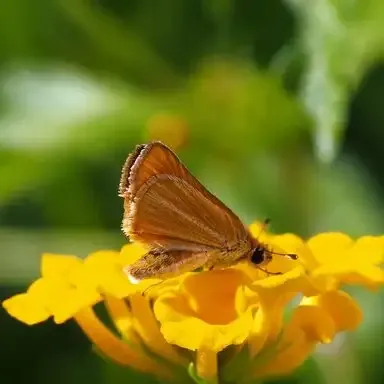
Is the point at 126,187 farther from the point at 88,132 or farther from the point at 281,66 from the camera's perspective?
the point at 88,132

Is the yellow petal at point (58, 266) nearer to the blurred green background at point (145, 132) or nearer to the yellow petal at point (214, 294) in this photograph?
the yellow petal at point (214, 294)

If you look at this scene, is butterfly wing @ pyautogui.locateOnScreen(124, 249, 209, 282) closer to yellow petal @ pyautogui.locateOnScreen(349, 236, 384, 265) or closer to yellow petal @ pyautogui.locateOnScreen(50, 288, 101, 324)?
yellow petal @ pyautogui.locateOnScreen(50, 288, 101, 324)

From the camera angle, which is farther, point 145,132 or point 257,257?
point 145,132

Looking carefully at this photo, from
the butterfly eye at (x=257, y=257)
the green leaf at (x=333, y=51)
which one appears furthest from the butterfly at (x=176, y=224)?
the green leaf at (x=333, y=51)

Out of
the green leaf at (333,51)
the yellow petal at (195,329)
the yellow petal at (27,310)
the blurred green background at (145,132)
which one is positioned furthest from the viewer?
the blurred green background at (145,132)

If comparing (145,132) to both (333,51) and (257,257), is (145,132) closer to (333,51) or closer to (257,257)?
(333,51)

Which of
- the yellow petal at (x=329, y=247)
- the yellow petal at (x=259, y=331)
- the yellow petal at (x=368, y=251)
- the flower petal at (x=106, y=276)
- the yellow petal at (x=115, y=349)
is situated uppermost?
the yellow petal at (x=368, y=251)

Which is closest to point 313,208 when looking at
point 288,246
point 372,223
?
point 372,223

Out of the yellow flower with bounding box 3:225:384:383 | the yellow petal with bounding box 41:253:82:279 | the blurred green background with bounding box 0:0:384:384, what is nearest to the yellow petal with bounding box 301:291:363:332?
the yellow flower with bounding box 3:225:384:383

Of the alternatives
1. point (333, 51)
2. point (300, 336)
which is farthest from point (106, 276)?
point (333, 51)
